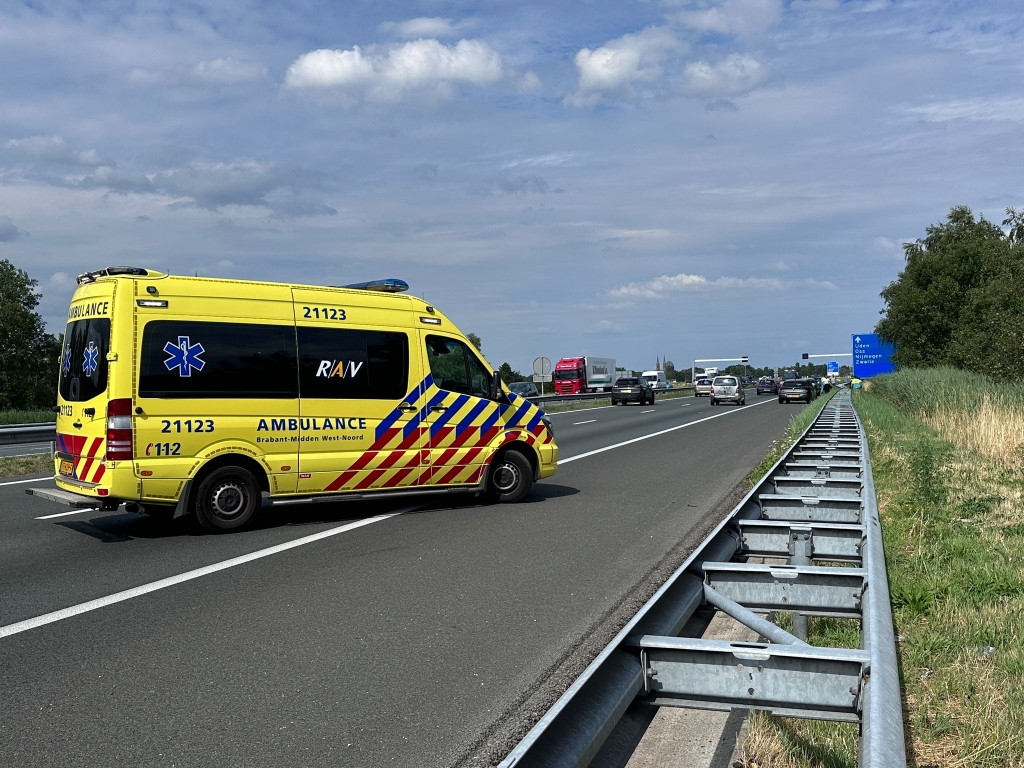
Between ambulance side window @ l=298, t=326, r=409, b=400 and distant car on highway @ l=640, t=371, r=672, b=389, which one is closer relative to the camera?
ambulance side window @ l=298, t=326, r=409, b=400

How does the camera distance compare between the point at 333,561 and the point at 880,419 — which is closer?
the point at 333,561

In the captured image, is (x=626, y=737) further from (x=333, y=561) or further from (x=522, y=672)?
(x=333, y=561)

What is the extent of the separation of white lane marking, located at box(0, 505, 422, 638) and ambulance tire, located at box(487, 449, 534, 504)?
2262 mm

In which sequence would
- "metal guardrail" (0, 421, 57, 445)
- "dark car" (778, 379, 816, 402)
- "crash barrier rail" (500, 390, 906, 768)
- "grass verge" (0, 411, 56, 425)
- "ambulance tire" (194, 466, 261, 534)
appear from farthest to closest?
"dark car" (778, 379, 816, 402)
"grass verge" (0, 411, 56, 425)
"metal guardrail" (0, 421, 57, 445)
"ambulance tire" (194, 466, 261, 534)
"crash barrier rail" (500, 390, 906, 768)

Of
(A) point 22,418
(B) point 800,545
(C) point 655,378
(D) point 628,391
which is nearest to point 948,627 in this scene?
(B) point 800,545

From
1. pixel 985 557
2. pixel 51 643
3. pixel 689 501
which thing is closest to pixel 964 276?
pixel 689 501

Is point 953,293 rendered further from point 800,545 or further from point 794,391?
point 800,545

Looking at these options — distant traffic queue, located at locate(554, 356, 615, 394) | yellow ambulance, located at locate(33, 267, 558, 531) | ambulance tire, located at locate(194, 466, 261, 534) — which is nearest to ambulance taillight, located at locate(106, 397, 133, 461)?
yellow ambulance, located at locate(33, 267, 558, 531)

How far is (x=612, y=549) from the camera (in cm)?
867

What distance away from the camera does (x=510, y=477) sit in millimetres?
11812

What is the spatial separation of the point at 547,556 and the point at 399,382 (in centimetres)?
324

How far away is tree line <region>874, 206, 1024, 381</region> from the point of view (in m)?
48.8

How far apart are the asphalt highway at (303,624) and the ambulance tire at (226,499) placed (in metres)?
0.16

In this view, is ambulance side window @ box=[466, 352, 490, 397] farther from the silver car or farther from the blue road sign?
the blue road sign
